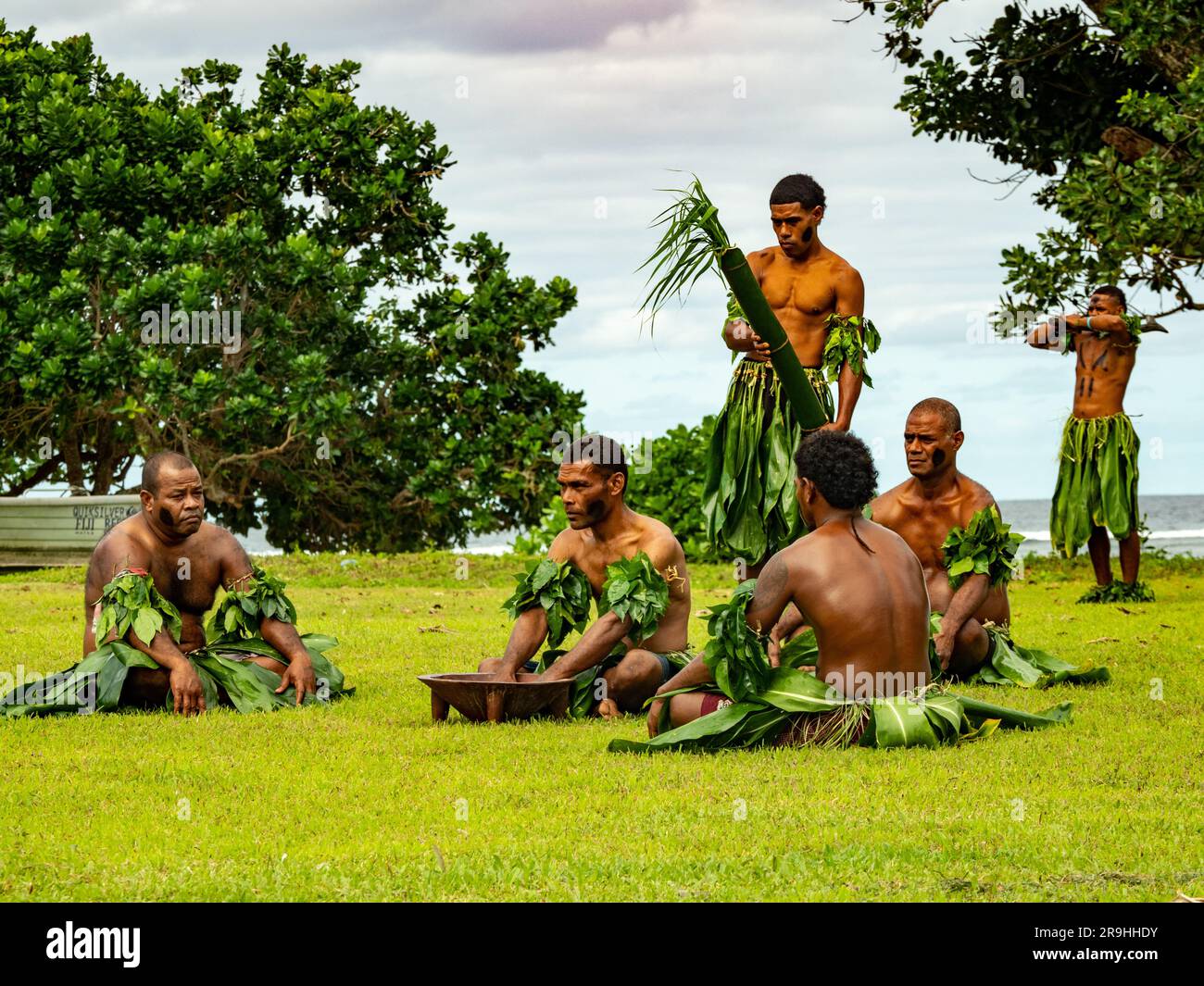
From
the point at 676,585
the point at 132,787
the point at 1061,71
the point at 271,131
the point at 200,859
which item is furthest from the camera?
the point at 271,131

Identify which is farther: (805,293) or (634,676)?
(805,293)

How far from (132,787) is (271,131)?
48.4ft

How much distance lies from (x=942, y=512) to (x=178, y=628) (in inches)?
168

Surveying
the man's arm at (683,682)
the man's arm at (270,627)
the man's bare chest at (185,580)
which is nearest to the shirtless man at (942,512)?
the man's arm at (683,682)

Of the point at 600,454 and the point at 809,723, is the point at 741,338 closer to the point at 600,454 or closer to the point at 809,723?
the point at 600,454

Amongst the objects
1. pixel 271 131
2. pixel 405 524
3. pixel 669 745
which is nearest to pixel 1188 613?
pixel 669 745

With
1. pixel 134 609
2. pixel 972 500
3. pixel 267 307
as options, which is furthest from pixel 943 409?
pixel 267 307

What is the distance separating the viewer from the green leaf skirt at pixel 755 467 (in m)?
8.69

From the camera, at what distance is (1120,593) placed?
13703 mm

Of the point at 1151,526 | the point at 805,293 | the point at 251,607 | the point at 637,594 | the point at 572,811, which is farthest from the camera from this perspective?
the point at 1151,526

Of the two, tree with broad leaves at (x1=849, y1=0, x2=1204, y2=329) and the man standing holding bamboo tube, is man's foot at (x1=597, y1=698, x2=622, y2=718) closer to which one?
the man standing holding bamboo tube

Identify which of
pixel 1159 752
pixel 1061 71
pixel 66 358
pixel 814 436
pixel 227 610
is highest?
pixel 1061 71

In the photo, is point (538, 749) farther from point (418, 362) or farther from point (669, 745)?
point (418, 362)

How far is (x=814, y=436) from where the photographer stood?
6.53 metres
